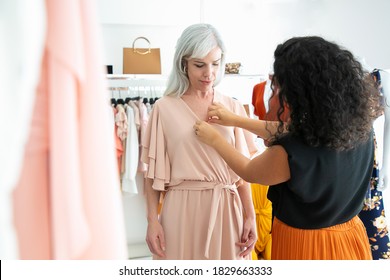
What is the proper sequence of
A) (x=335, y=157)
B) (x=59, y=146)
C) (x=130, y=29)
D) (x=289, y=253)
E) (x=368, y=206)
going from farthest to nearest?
(x=130, y=29) < (x=368, y=206) < (x=289, y=253) < (x=335, y=157) < (x=59, y=146)

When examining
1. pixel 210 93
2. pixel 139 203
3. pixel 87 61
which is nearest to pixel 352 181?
pixel 210 93

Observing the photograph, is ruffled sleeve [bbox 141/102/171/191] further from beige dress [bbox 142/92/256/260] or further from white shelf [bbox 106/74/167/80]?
white shelf [bbox 106/74/167/80]

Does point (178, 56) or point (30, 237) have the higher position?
point (178, 56)

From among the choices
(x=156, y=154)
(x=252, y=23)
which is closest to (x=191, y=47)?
(x=156, y=154)

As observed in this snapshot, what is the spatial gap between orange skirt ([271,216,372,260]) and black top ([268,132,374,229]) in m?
0.03

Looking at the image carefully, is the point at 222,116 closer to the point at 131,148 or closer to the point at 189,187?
the point at 189,187

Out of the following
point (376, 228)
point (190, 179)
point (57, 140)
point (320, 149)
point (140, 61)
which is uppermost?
point (140, 61)

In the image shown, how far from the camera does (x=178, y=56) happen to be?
1.21 meters

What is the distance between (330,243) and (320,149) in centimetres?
33

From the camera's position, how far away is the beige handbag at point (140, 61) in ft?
8.41

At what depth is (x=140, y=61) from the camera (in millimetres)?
2580

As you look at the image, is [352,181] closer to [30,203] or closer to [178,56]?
[178,56]
